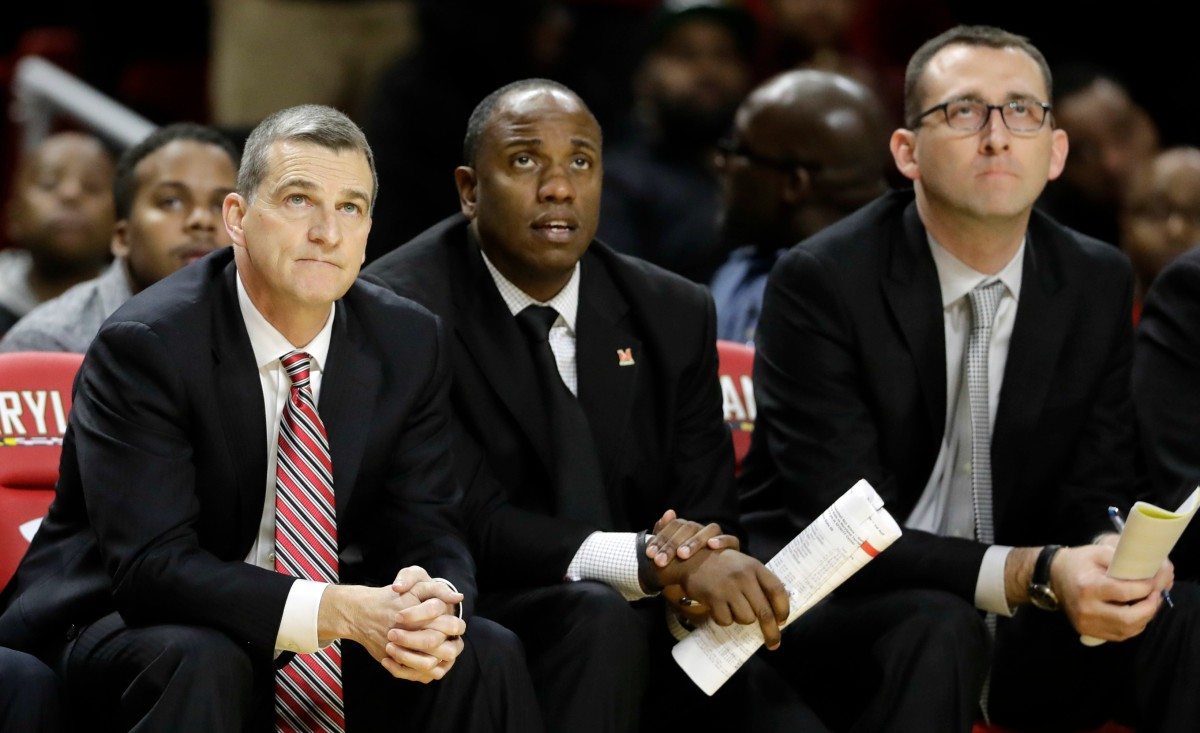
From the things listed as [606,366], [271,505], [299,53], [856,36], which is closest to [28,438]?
[271,505]

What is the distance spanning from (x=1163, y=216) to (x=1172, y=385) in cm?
170

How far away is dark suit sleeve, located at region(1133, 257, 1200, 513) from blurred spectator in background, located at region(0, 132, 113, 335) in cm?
330

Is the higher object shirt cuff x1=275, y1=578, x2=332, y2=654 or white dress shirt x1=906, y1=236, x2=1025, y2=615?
white dress shirt x1=906, y1=236, x2=1025, y2=615

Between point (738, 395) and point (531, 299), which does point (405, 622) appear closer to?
point (531, 299)

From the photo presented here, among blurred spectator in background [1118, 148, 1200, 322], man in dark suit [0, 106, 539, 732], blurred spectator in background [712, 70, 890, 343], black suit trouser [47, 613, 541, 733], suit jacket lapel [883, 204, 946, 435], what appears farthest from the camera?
blurred spectator in background [1118, 148, 1200, 322]

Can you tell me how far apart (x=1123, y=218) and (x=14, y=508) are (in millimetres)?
3740

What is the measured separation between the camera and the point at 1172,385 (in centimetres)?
438

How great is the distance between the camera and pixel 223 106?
739cm

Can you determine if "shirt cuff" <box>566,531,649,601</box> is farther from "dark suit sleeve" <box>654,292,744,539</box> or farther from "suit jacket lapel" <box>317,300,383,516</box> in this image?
"suit jacket lapel" <box>317,300,383,516</box>

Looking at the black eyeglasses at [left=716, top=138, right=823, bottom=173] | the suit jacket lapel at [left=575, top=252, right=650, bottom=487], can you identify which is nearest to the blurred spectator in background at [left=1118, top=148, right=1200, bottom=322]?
the black eyeglasses at [left=716, top=138, right=823, bottom=173]

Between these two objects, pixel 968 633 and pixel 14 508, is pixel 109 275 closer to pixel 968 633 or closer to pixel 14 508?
pixel 14 508

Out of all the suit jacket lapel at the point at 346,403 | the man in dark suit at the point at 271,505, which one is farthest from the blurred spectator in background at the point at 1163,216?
the suit jacket lapel at the point at 346,403

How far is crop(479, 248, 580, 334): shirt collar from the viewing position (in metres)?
4.27

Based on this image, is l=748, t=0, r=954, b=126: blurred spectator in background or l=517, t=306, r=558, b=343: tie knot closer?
l=517, t=306, r=558, b=343: tie knot
